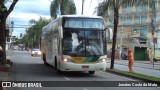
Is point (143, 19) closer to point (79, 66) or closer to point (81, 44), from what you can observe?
point (81, 44)

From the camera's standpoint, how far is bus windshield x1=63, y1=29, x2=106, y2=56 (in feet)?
72.4

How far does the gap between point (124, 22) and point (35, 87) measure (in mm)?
82635

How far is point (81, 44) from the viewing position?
22188 mm

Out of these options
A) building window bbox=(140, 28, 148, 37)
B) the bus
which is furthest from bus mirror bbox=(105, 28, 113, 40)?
building window bbox=(140, 28, 148, 37)

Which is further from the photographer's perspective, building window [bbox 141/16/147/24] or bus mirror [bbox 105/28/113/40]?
building window [bbox 141/16/147/24]

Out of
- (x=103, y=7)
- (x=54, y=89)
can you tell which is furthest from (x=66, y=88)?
(x=103, y=7)

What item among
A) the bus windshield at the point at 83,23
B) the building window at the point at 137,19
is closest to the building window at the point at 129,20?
the building window at the point at 137,19

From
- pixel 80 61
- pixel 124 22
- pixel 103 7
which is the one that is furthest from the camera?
pixel 124 22

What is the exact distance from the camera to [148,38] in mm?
89750

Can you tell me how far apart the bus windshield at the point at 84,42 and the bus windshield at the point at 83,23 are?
1.04 ft

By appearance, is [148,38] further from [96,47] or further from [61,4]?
[96,47]

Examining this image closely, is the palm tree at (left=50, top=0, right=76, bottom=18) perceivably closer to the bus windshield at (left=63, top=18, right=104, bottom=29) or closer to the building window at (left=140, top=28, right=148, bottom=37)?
the bus windshield at (left=63, top=18, right=104, bottom=29)

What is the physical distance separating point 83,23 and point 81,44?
1296mm

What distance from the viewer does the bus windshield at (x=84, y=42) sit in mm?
22062
